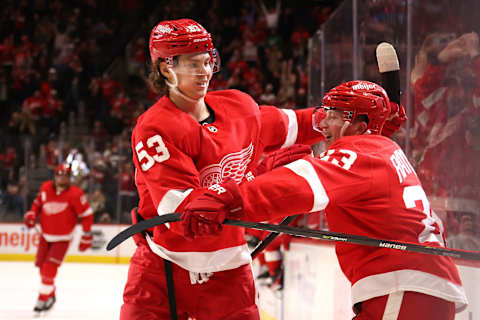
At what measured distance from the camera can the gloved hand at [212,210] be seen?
156cm

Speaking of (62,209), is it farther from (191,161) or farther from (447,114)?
(191,161)

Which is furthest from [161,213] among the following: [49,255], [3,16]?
[3,16]

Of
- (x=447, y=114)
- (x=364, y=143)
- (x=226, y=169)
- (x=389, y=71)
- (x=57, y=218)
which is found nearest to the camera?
(x=364, y=143)

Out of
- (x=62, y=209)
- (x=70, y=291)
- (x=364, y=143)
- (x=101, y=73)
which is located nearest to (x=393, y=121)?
(x=364, y=143)

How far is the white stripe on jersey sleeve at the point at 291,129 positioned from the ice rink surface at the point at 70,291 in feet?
11.4

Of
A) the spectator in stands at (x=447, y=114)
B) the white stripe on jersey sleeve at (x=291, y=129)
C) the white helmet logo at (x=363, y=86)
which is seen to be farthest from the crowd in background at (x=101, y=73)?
the white helmet logo at (x=363, y=86)

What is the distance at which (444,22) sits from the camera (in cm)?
261

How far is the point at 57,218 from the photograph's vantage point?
635 centimetres

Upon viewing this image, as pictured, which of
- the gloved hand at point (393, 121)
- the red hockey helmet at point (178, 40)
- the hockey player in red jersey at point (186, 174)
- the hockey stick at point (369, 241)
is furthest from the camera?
the gloved hand at point (393, 121)

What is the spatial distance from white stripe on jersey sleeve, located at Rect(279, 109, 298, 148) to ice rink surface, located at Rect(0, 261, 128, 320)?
3.48 meters

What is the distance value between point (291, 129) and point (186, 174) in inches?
25.2

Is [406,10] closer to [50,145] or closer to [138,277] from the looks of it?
[138,277]

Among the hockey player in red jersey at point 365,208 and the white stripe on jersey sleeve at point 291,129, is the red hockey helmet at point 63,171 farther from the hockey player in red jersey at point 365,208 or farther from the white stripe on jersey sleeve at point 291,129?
the hockey player in red jersey at point 365,208

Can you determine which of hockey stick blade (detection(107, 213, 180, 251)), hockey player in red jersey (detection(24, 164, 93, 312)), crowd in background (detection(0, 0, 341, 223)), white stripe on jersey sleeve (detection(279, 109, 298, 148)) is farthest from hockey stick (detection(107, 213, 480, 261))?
crowd in background (detection(0, 0, 341, 223))
